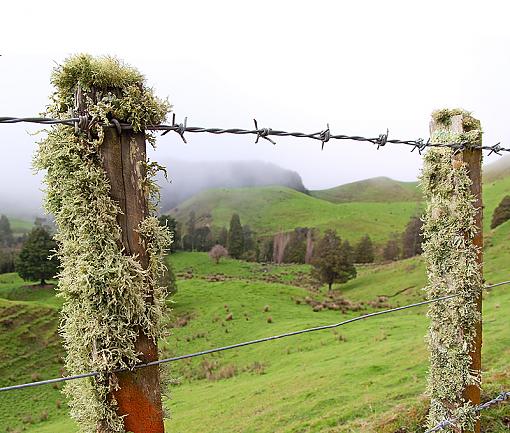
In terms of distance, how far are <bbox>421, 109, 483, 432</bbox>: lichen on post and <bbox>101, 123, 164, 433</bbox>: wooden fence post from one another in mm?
2779

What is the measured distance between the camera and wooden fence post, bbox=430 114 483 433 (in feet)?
12.3

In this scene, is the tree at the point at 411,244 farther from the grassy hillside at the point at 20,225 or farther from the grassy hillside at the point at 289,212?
the grassy hillside at the point at 20,225

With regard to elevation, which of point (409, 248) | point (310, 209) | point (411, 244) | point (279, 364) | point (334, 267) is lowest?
point (279, 364)

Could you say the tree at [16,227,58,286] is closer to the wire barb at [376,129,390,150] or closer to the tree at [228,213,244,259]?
the tree at [228,213,244,259]

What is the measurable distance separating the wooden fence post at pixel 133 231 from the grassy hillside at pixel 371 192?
176 metres

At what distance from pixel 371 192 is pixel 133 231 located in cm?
19029

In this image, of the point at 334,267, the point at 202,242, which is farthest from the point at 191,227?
the point at 334,267

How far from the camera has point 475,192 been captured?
3.80 m

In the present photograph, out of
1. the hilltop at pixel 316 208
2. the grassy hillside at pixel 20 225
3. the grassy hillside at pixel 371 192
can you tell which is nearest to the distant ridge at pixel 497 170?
the hilltop at pixel 316 208

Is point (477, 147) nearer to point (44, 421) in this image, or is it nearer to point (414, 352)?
point (414, 352)

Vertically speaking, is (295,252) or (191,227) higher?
(191,227)

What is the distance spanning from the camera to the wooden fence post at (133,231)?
77.1 inches

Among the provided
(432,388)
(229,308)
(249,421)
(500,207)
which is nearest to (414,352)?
(249,421)

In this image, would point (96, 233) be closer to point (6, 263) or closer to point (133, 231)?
point (133, 231)
